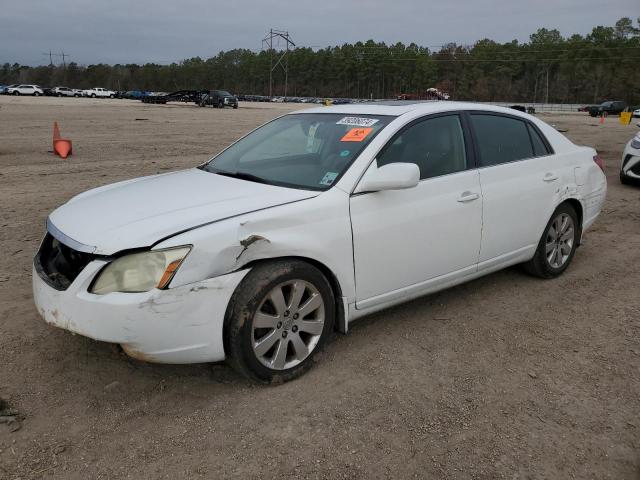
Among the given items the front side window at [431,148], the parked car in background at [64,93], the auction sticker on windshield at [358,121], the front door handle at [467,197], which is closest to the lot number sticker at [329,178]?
the front side window at [431,148]

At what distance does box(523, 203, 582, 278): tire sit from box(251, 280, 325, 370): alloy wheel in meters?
2.41

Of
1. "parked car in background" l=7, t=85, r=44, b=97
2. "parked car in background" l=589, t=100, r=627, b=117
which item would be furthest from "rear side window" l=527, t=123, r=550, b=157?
"parked car in background" l=7, t=85, r=44, b=97

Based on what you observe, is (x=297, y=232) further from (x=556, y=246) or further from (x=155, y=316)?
(x=556, y=246)

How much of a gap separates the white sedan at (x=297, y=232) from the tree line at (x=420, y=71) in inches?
4131

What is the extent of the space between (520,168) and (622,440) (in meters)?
2.28

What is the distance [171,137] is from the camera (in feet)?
56.2

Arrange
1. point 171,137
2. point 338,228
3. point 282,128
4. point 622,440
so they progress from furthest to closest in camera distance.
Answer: point 171,137 < point 282,128 < point 338,228 < point 622,440

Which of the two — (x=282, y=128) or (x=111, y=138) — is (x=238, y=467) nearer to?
(x=282, y=128)

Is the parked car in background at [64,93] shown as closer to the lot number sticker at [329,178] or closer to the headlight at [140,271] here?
the lot number sticker at [329,178]

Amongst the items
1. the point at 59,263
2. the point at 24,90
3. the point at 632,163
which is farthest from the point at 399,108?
the point at 24,90

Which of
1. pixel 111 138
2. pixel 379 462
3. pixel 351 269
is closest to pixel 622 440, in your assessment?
pixel 379 462

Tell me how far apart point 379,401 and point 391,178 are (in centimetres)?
128

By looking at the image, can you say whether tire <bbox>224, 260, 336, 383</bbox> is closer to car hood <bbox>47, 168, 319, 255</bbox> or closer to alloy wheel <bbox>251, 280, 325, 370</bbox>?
alloy wheel <bbox>251, 280, 325, 370</bbox>

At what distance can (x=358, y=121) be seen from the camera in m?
3.90
